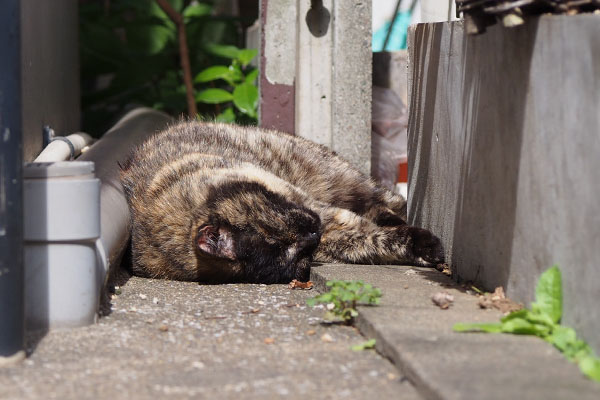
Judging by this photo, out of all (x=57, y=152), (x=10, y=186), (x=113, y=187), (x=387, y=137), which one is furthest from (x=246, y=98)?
(x=10, y=186)

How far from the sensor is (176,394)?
2389 millimetres

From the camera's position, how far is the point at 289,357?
8.93ft

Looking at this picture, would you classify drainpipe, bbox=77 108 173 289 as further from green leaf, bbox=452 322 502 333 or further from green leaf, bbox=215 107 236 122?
green leaf, bbox=452 322 502 333

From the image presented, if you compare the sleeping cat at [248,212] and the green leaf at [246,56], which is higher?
the green leaf at [246,56]

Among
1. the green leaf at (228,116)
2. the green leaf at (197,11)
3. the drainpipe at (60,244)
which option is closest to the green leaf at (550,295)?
the drainpipe at (60,244)

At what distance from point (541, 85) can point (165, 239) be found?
84.6 inches

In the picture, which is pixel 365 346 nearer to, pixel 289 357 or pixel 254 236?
pixel 289 357

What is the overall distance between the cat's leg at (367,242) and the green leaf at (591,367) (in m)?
1.70

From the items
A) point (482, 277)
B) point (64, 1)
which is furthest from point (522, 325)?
point (64, 1)

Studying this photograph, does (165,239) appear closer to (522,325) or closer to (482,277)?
(482,277)

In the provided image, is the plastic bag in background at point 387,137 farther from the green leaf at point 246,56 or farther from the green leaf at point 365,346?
the green leaf at point 365,346

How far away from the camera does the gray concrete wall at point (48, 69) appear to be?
15.6ft

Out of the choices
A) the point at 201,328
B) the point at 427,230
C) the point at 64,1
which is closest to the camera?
the point at 201,328

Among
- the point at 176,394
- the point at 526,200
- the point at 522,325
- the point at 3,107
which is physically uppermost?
the point at 3,107
